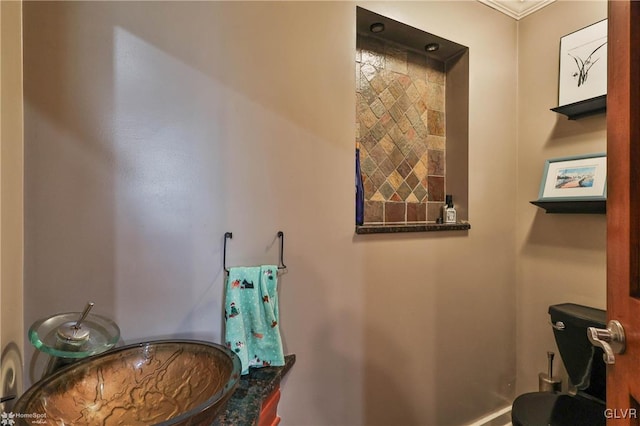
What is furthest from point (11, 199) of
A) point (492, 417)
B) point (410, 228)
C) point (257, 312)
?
point (492, 417)

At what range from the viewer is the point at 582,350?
4.63 feet

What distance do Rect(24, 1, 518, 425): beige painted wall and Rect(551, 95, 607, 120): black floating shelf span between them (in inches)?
16.0

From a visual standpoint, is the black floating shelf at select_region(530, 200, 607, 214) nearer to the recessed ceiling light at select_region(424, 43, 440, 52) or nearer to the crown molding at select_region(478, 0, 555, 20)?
the recessed ceiling light at select_region(424, 43, 440, 52)

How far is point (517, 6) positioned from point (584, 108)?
2.71 feet

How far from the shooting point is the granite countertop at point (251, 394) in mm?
907

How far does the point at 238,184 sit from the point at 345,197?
48cm

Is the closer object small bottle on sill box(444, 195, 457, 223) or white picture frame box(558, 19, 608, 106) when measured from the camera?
white picture frame box(558, 19, 608, 106)

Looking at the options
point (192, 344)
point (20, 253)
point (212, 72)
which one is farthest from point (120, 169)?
point (192, 344)

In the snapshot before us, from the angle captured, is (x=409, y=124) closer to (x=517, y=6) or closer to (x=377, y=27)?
(x=377, y=27)

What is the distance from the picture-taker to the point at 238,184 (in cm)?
119

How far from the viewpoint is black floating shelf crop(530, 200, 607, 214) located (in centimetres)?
151

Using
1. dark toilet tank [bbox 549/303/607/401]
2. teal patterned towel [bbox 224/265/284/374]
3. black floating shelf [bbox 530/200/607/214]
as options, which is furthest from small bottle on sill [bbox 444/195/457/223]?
teal patterned towel [bbox 224/265/284/374]


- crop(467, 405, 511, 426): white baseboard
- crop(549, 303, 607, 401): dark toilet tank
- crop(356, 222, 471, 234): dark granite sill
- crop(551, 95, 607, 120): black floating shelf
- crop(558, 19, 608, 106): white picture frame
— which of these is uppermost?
crop(558, 19, 608, 106): white picture frame

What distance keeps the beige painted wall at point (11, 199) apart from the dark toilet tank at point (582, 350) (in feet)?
6.96
